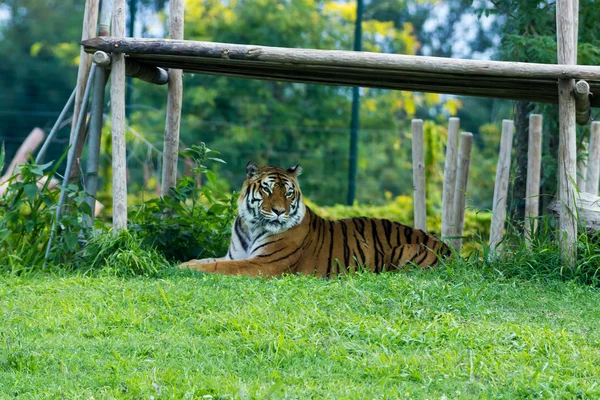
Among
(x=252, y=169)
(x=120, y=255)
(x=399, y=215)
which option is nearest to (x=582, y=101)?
(x=252, y=169)

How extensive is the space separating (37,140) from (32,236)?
316 centimetres

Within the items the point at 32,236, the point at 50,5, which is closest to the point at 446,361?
the point at 32,236

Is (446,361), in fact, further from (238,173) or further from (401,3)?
(401,3)

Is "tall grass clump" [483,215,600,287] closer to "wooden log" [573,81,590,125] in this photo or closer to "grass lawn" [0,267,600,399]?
"grass lawn" [0,267,600,399]

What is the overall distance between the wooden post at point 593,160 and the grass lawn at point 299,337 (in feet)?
7.29

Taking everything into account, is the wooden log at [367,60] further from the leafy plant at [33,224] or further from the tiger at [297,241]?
the leafy plant at [33,224]

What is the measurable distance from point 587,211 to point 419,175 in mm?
1671

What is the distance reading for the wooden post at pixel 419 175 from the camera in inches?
259

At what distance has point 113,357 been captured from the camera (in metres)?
3.50

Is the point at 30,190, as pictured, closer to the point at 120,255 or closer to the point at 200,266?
the point at 120,255

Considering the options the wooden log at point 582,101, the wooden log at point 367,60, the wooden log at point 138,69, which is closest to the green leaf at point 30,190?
the wooden log at point 138,69

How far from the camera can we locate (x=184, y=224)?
5809 millimetres

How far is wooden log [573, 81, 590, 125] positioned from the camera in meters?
5.04

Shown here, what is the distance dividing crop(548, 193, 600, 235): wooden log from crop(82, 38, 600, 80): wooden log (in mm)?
806
